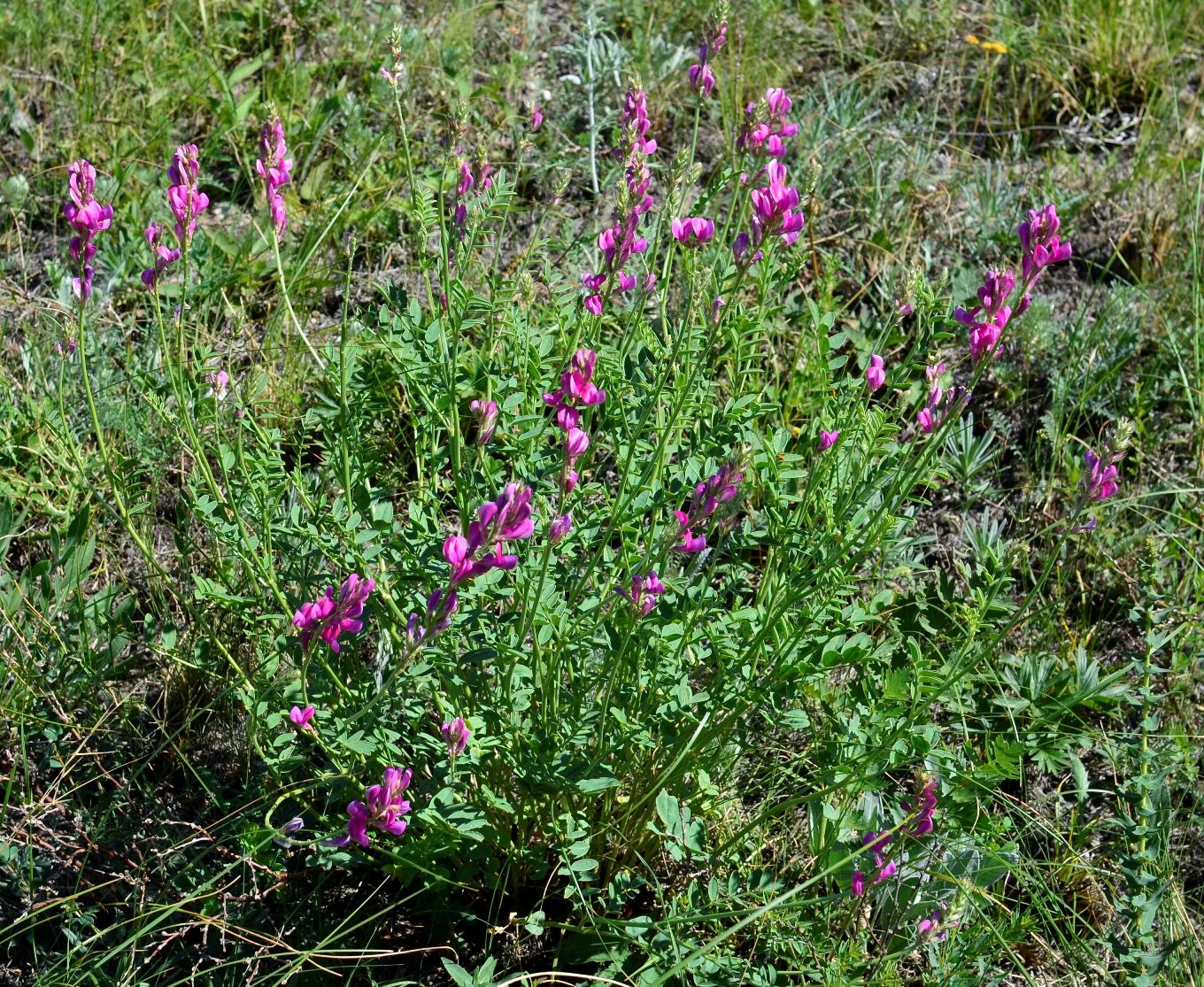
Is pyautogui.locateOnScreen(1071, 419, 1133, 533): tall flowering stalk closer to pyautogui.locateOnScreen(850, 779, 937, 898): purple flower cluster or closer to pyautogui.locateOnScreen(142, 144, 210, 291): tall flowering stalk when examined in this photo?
pyautogui.locateOnScreen(850, 779, 937, 898): purple flower cluster

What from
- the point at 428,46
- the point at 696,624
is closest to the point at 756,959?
the point at 696,624

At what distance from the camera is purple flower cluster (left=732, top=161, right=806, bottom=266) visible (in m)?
1.98

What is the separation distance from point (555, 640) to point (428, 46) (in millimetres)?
3179

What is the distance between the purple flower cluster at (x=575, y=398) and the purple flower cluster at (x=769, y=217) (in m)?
0.32

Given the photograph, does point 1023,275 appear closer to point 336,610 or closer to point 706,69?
point 706,69

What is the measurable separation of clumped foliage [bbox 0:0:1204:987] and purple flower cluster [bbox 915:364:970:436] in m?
0.01

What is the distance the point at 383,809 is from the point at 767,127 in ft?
4.94

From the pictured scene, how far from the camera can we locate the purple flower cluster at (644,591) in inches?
80.1

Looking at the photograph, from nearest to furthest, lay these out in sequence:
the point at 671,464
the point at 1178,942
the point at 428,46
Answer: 1. the point at 1178,942
2. the point at 671,464
3. the point at 428,46

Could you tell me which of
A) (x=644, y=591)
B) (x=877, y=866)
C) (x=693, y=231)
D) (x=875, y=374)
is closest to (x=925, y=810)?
(x=877, y=866)

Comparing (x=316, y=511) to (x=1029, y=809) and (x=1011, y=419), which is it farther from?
(x=1011, y=419)

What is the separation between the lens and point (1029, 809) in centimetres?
286

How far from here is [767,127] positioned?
8.00 ft

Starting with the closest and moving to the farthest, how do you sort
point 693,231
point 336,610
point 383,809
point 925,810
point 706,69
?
1. point 336,610
2. point 383,809
3. point 925,810
4. point 693,231
5. point 706,69
